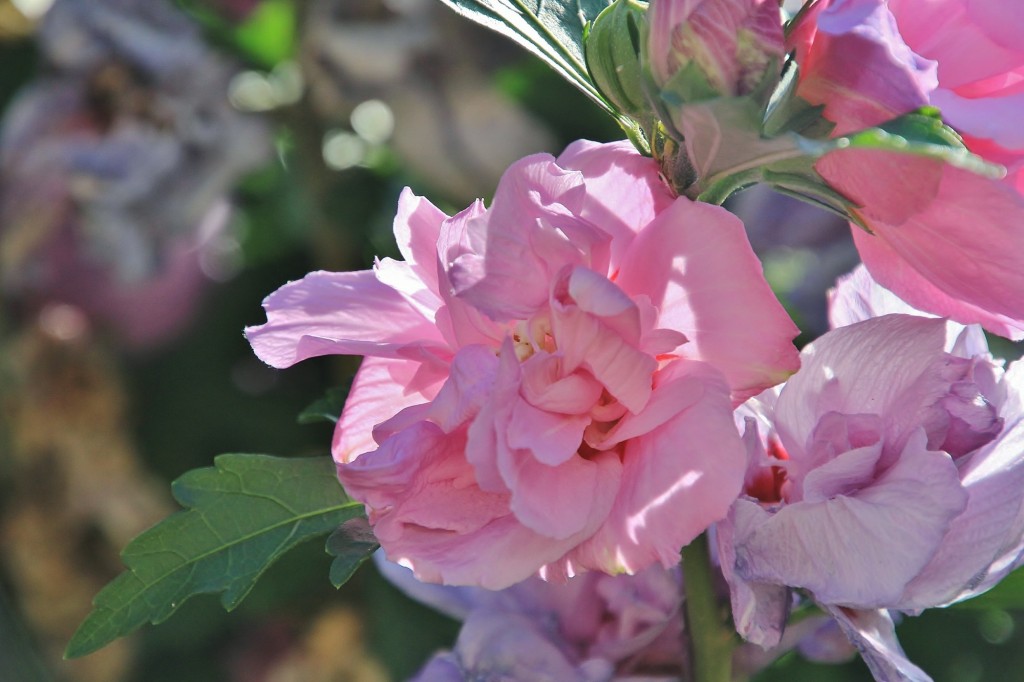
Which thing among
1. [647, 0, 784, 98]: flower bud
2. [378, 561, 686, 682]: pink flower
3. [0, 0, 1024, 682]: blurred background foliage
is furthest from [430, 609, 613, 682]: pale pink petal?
[0, 0, 1024, 682]: blurred background foliage

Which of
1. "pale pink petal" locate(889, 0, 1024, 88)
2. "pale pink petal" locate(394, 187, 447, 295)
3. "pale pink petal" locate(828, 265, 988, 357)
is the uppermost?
"pale pink petal" locate(889, 0, 1024, 88)

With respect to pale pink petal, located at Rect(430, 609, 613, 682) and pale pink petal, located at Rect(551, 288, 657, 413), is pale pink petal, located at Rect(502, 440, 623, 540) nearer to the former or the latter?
pale pink petal, located at Rect(551, 288, 657, 413)

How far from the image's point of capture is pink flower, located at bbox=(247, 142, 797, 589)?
0.99 ft

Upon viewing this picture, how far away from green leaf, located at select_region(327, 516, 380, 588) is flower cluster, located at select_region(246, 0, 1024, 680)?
0.9 inches

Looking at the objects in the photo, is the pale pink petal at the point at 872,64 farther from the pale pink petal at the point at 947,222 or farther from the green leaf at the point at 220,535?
the green leaf at the point at 220,535

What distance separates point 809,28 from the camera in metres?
0.32

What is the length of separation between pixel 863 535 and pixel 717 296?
0.24ft

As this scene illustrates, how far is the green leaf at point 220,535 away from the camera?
0.38 meters

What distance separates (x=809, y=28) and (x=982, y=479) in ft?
0.44

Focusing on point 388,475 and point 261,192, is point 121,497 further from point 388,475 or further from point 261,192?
point 388,475

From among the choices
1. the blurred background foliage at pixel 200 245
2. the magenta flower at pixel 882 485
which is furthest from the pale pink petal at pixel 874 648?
the blurred background foliage at pixel 200 245

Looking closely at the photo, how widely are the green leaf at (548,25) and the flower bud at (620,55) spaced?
0.02 meters

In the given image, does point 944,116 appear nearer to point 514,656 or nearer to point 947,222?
point 947,222

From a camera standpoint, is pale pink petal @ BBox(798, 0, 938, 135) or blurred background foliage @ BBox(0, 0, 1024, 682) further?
blurred background foliage @ BBox(0, 0, 1024, 682)
